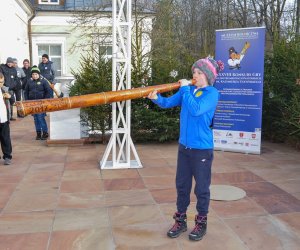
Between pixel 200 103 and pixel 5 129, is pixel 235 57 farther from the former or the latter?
pixel 200 103

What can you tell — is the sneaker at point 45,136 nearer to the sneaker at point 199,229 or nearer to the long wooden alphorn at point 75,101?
the long wooden alphorn at point 75,101

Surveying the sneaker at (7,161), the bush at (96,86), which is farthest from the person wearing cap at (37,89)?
the sneaker at (7,161)

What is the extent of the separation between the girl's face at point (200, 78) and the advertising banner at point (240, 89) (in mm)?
4384

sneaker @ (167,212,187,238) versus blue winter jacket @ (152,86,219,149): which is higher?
blue winter jacket @ (152,86,219,149)

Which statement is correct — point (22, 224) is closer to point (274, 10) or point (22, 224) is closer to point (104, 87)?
point (104, 87)

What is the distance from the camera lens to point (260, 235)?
158 inches

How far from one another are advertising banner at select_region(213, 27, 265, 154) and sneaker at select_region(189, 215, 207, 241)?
4311 millimetres

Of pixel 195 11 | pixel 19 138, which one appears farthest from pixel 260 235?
pixel 195 11

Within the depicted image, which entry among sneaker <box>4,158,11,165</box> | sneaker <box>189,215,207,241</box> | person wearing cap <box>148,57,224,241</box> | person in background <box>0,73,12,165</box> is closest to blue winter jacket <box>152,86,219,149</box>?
person wearing cap <box>148,57,224,241</box>

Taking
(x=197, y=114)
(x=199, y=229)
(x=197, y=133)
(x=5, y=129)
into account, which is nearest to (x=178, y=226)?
(x=199, y=229)

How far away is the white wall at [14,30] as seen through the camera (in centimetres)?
1617

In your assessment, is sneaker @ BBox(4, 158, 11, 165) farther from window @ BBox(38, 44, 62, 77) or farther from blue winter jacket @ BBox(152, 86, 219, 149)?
window @ BBox(38, 44, 62, 77)

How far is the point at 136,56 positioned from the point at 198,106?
19.6ft

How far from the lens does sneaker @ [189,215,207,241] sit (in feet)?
12.7
